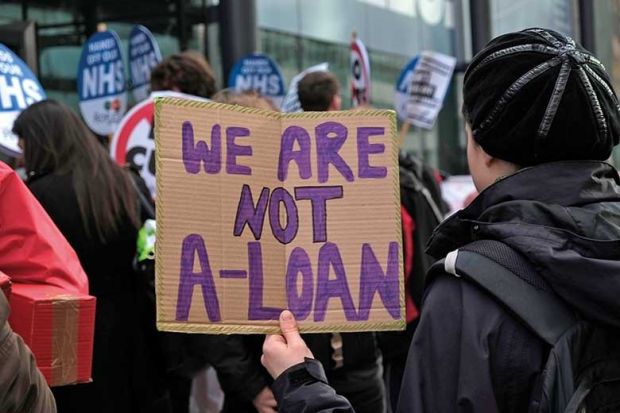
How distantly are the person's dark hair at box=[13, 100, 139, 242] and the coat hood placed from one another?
2.19 meters

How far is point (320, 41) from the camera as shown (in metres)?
11.2

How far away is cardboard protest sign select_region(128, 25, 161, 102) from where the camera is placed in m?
6.45

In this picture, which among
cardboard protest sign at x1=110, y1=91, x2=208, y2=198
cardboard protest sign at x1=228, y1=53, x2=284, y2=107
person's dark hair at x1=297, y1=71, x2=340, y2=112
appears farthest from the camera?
cardboard protest sign at x1=228, y1=53, x2=284, y2=107

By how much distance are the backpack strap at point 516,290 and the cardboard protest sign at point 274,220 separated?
0.47 m

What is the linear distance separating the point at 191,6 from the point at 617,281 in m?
8.04

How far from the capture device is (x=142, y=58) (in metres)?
6.61

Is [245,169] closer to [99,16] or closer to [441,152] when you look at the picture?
[99,16]

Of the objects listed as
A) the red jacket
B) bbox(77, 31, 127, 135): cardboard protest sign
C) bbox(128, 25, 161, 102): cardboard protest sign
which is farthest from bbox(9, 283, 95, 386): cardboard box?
bbox(128, 25, 161, 102): cardboard protest sign

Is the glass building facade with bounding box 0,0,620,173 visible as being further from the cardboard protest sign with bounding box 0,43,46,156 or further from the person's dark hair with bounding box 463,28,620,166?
the person's dark hair with bounding box 463,28,620,166

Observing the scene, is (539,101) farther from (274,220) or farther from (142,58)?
(142,58)

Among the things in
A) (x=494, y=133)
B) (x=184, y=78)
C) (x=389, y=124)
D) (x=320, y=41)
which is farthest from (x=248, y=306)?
(x=320, y=41)

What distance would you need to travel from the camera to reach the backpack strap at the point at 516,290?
5.30ft

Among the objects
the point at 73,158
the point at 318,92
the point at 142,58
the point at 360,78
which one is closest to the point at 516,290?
the point at 73,158

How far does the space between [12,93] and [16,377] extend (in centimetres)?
270
